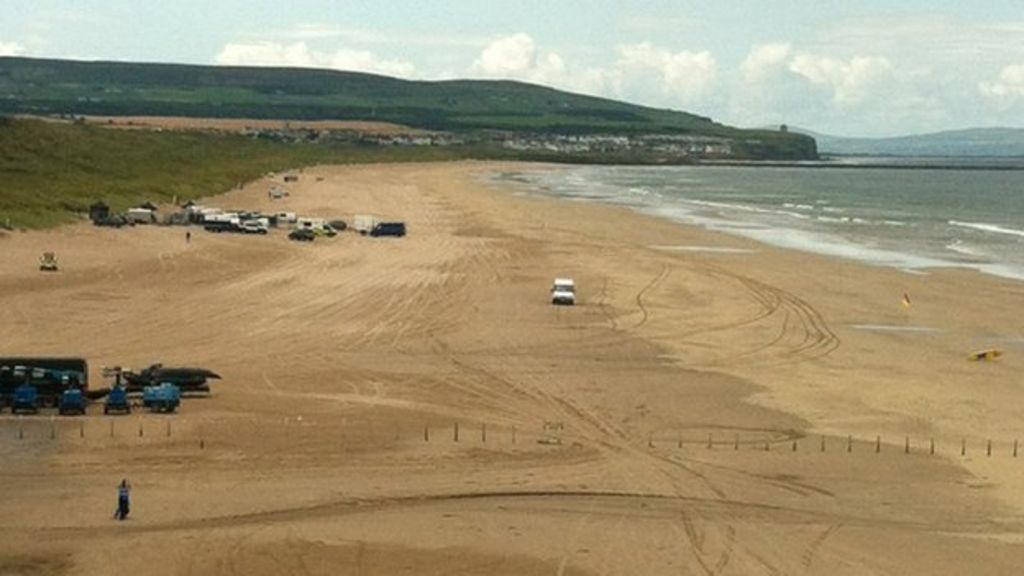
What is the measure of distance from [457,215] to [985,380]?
59.4 meters

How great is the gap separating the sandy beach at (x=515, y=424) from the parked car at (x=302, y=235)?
9.38 metres

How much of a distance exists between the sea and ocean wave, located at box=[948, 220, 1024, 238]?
7 centimetres

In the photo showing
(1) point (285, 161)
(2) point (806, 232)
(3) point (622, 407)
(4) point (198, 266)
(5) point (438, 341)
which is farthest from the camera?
(1) point (285, 161)

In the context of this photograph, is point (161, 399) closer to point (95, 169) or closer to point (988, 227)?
point (95, 169)

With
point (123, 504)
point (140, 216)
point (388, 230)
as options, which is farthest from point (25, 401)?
point (388, 230)

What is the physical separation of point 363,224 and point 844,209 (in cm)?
5130

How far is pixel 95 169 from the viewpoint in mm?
103562

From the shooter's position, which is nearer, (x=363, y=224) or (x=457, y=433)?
(x=457, y=433)

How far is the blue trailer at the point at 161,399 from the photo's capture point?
31281 mm

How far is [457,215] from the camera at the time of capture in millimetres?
94938

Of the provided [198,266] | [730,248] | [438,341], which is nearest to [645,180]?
[730,248]

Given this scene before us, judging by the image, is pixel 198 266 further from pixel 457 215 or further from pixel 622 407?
pixel 457 215

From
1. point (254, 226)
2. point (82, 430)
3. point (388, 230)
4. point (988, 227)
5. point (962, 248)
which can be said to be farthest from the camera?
point (988, 227)

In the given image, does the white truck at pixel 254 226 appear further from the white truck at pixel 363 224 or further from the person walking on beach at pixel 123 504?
the person walking on beach at pixel 123 504
